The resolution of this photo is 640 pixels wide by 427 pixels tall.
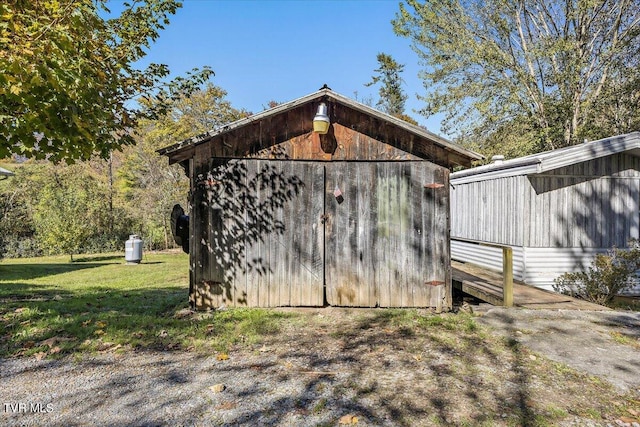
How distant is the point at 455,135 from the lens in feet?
57.0

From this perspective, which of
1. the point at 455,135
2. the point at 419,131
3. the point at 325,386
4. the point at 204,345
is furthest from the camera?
the point at 455,135

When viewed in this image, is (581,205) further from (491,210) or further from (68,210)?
(68,210)

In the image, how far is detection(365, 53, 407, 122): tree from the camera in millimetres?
32062

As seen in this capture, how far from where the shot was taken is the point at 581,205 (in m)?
8.25

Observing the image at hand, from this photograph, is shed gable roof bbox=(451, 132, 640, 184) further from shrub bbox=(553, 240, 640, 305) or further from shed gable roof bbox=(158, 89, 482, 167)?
shed gable roof bbox=(158, 89, 482, 167)

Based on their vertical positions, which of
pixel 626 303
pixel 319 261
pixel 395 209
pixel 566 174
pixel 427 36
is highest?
pixel 427 36

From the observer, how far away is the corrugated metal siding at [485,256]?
8.31 m

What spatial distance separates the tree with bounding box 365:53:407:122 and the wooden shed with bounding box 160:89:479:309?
2799 centimetres

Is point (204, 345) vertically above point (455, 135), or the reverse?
point (455, 135)

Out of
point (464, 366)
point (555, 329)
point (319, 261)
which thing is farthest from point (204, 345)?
point (555, 329)

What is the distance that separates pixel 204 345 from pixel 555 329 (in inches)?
188

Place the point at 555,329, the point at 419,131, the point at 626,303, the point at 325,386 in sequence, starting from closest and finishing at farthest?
the point at 325,386
the point at 555,329
the point at 419,131
the point at 626,303

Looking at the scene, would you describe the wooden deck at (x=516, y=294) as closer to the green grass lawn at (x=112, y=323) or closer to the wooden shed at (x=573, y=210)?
the wooden shed at (x=573, y=210)

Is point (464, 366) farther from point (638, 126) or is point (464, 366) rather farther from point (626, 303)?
point (638, 126)
